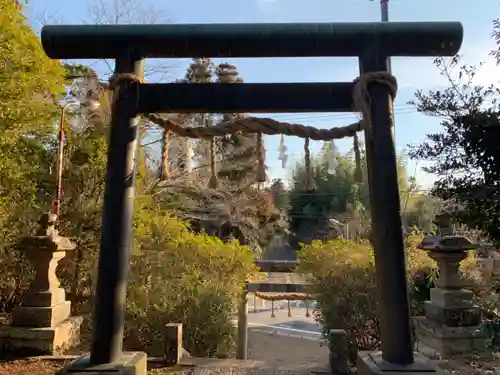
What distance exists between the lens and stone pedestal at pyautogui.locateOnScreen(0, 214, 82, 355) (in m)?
5.10

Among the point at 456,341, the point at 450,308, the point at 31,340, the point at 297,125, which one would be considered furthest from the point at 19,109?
the point at 456,341

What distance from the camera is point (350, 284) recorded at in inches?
235

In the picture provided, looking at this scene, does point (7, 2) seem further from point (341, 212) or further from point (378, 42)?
point (341, 212)

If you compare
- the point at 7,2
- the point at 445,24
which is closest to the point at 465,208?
the point at 445,24

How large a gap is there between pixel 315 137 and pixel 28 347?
4.71 meters

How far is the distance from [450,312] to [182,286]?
3.83 metres

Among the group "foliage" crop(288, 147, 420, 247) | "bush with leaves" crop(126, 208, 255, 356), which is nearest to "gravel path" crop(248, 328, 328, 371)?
"bush with leaves" crop(126, 208, 255, 356)

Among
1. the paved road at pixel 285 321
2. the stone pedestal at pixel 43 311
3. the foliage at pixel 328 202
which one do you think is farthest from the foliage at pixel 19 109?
the foliage at pixel 328 202

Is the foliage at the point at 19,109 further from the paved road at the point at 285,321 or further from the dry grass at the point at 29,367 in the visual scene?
the paved road at the point at 285,321

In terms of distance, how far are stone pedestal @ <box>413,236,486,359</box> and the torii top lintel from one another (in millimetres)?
3688

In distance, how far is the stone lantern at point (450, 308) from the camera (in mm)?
5258

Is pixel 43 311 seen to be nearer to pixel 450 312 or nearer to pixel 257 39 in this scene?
pixel 257 39

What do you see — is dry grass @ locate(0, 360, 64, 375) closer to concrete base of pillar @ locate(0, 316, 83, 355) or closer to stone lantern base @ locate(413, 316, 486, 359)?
concrete base of pillar @ locate(0, 316, 83, 355)

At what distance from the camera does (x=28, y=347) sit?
5.09 m
